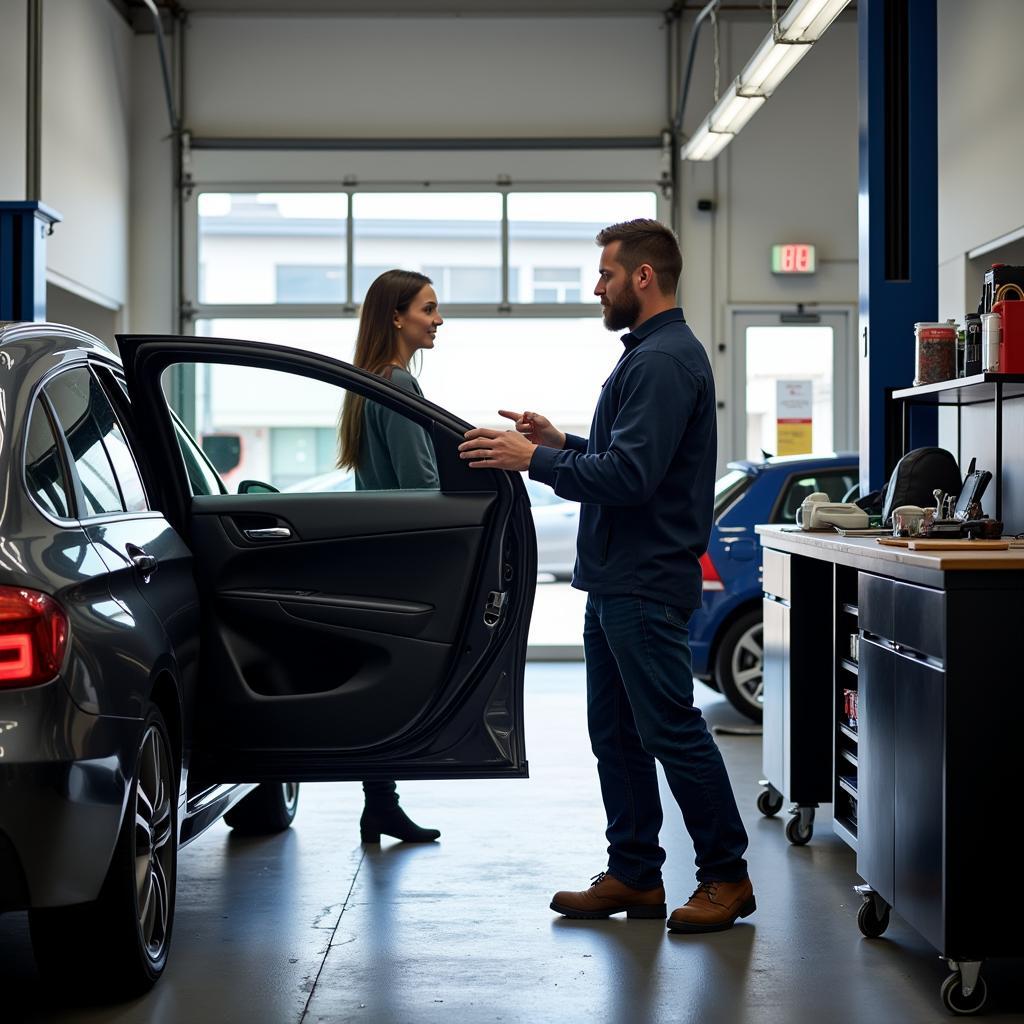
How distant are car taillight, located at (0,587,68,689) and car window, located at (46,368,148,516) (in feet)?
1.41

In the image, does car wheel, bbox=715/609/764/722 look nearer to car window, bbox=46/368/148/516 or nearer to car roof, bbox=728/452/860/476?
car roof, bbox=728/452/860/476

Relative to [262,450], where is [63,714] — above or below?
below

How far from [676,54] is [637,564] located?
7421 millimetres

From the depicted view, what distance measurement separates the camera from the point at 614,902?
361 cm

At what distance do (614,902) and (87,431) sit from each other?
175cm

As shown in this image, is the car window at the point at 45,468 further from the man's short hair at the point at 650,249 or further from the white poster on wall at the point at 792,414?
the white poster on wall at the point at 792,414

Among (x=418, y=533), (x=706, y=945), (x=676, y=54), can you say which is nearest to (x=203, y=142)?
(x=676, y=54)

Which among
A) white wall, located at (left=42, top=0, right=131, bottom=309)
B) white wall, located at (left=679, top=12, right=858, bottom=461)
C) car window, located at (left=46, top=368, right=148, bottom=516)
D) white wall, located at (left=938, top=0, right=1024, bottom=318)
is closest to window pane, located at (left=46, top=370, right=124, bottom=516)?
car window, located at (left=46, top=368, right=148, bottom=516)

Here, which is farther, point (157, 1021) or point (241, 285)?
point (241, 285)

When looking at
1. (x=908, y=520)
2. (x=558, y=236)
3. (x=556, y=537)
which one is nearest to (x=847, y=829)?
(x=908, y=520)

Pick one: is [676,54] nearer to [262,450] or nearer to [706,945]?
[262,450]

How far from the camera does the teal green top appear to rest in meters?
4.13

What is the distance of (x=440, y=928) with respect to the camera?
352 centimetres

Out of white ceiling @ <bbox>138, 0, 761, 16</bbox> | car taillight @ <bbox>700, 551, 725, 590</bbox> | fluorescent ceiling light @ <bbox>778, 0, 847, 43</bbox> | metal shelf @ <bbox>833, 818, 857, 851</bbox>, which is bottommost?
metal shelf @ <bbox>833, 818, 857, 851</bbox>
